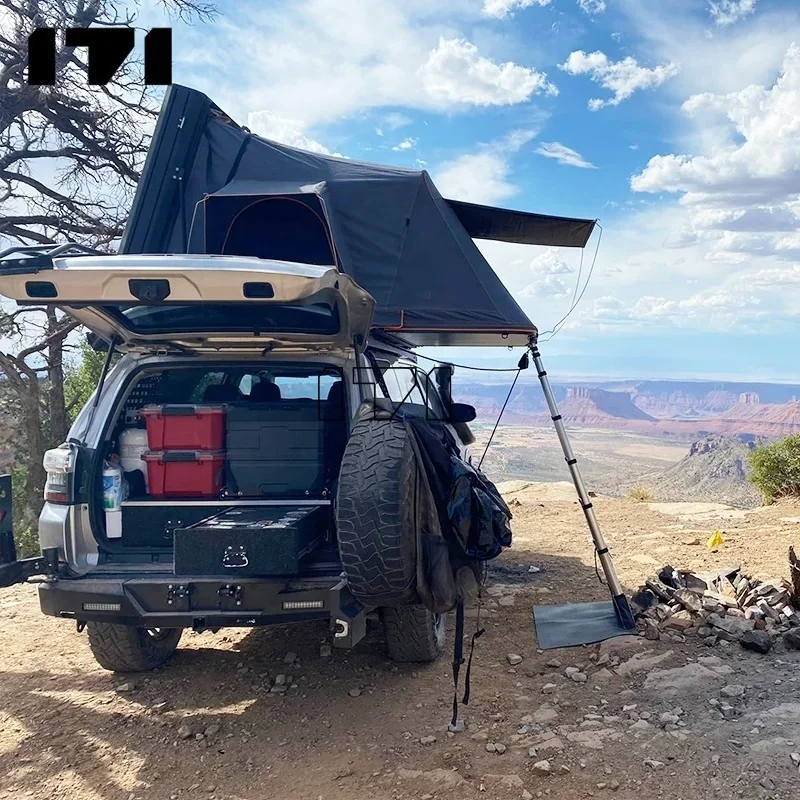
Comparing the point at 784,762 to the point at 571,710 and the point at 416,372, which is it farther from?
the point at 416,372

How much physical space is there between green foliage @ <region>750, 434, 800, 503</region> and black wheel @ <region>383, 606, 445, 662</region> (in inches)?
304

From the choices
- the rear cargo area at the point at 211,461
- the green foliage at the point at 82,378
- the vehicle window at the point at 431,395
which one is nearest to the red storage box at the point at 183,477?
the rear cargo area at the point at 211,461

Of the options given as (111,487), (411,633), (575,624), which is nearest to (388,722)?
→ (411,633)

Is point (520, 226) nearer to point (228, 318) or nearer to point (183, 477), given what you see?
point (228, 318)

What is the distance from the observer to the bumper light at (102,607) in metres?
3.66

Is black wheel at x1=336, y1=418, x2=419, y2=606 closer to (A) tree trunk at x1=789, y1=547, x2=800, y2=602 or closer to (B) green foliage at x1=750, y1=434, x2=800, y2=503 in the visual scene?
(A) tree trunk at x1=789, y1=547, x2=800, y2=602

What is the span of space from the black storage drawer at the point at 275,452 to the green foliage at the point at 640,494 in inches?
335

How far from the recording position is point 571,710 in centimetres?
387

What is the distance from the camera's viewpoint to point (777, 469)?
10.6 m

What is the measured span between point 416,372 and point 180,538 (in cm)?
191

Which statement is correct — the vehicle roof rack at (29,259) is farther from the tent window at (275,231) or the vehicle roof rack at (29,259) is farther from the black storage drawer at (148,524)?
the tent window at (275,231)

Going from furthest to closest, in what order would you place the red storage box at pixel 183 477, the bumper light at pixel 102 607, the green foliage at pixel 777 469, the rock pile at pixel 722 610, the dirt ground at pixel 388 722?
the green foliage at pixel 777 469 < the rock pile at pixel 722 610 < the red storage box at pixel 183 477 < the bumper light at pixel 102 607 < the dirt ground at pixel 388 722

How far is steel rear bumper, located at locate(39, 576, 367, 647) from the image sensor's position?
3.53 meters

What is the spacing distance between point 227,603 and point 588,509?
2.63 meters
